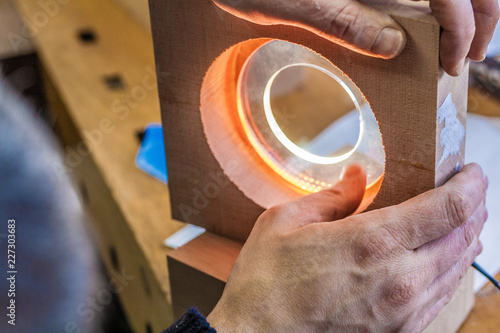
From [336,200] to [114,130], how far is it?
843 millimetres

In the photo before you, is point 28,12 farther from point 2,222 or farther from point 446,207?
point 446,207

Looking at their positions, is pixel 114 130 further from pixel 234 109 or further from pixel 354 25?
pixel 354 25

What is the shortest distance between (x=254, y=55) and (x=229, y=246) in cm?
32

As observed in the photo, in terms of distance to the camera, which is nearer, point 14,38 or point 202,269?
point 202,269

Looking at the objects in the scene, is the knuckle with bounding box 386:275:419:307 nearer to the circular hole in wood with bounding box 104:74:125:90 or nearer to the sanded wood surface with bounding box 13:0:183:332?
the sanded wood surface with bounding box 13:0:183:332

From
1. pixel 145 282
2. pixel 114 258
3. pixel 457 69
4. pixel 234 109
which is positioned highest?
pixel 457 69

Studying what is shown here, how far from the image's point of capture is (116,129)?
143 centimetres

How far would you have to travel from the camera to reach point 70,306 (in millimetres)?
1543

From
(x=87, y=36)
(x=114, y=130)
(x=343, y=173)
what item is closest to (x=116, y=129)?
(x=114, y=130)

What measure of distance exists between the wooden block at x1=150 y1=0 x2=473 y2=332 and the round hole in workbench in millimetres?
1126

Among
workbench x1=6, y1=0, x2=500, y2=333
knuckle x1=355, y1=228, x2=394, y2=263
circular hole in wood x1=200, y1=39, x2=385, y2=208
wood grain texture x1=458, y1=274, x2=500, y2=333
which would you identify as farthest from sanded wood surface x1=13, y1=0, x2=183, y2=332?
wood grain texture x1=458, y1=274, x2=500, y2=333

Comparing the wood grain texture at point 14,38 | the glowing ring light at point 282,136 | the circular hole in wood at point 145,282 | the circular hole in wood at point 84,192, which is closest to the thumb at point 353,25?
the glowing ring light at point 282,136

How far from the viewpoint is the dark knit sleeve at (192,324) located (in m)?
0.66

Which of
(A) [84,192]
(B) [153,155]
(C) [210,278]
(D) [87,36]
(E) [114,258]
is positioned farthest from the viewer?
(D) [87,36]
